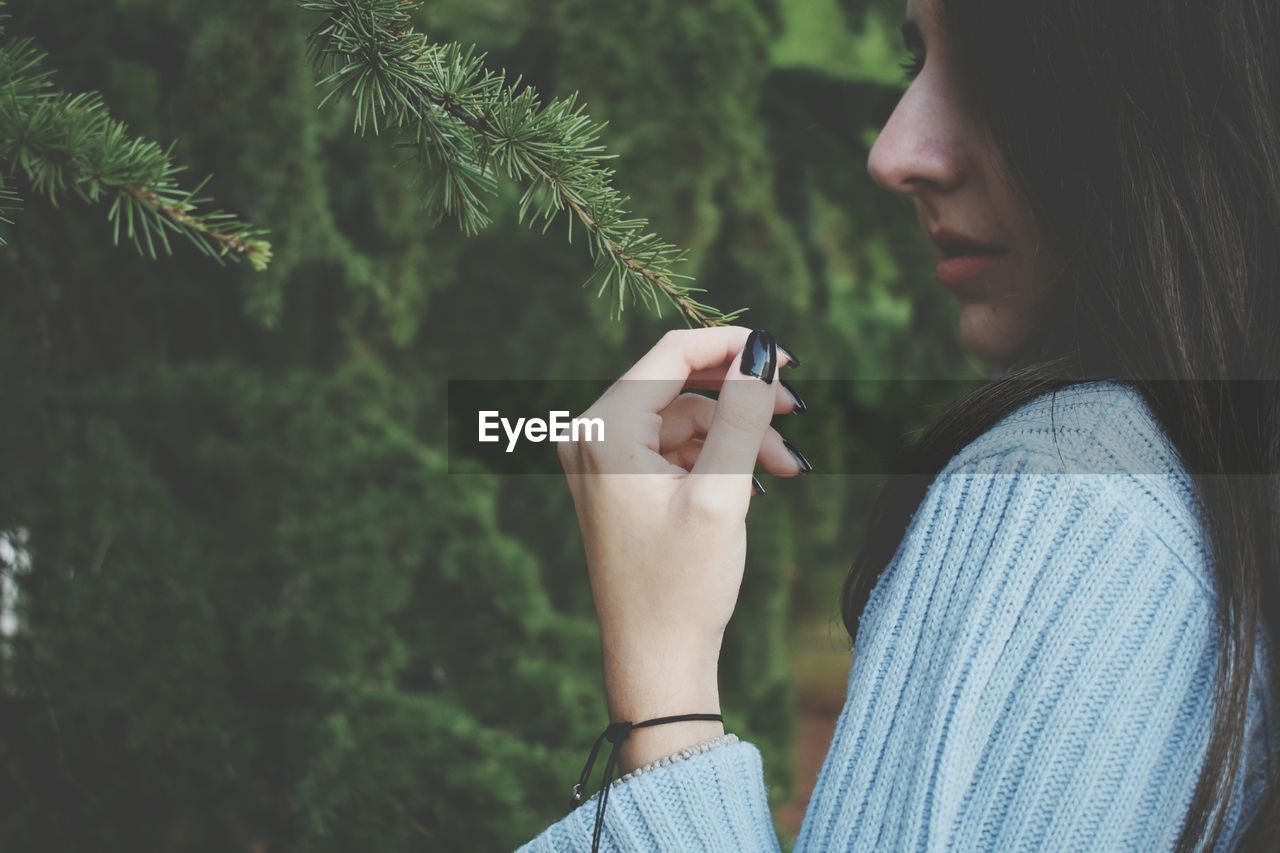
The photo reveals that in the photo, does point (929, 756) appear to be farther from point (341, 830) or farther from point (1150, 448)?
point (341, 830)

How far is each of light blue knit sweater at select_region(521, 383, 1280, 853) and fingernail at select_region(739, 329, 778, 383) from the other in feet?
0.51

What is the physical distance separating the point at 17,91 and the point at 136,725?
0.81 meters

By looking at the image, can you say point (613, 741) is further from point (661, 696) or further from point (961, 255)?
point (961, 255)

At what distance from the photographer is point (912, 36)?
0.90 meters

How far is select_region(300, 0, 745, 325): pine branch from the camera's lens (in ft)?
2.37

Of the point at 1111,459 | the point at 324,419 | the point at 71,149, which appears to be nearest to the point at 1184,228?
the point at 1111,459

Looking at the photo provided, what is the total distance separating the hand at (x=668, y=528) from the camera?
0.73 meters

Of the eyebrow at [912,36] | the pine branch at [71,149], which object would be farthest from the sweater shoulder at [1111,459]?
the pine branch at [71,149]

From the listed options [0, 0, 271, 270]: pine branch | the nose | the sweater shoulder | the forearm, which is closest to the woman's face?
the nose

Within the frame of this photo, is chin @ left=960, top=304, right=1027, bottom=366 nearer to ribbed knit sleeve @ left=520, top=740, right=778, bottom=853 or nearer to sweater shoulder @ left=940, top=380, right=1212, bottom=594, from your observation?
sweater shoulder @ left=940, top=380, right=1212, bottom=594

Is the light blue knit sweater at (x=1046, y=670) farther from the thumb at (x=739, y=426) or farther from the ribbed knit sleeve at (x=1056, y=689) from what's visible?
the thumb at (x=739, y=426)

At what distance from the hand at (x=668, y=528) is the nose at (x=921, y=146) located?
0.22 m

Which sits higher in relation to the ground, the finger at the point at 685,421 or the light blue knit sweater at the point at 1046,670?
the finger at the point at 685,421

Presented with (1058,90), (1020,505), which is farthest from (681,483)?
(1058,90)
